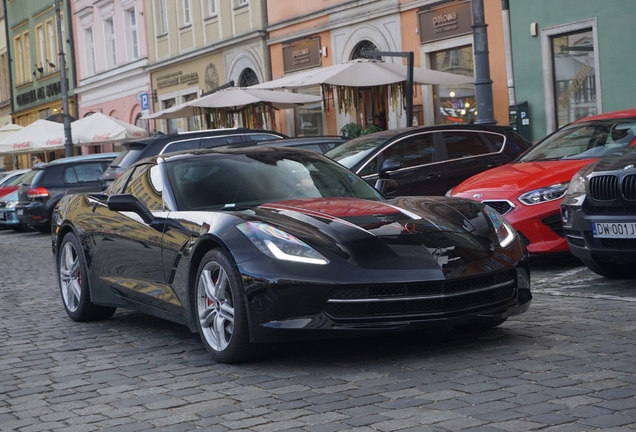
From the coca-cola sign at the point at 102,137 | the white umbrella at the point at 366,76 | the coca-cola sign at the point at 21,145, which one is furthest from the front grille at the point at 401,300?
the coca-cola sign at the point at 21,145

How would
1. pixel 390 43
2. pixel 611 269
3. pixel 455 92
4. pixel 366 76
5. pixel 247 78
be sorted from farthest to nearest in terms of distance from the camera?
pixel 247 78 → pixel 390 43 → pixel 455 92 → pixel 366 76 → pixel 611 269

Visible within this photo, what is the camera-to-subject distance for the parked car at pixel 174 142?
56.0 feet

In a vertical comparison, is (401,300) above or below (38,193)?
below

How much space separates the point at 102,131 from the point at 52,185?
7.16 meters

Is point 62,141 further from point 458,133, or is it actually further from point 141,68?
point 458,133

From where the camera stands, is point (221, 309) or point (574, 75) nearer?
point (221, 309)

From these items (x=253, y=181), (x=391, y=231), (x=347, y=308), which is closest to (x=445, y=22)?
(x=253, y=181)

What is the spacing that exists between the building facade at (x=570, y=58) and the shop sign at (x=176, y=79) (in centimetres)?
1651

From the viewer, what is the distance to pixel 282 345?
265 inches

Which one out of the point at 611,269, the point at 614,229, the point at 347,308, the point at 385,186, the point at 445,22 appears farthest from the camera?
the point at 445,22

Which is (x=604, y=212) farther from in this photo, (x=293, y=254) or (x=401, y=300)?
(x=293, y=254)

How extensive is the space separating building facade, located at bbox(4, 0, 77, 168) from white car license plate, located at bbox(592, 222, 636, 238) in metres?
38.3

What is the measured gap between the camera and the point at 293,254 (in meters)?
5.90

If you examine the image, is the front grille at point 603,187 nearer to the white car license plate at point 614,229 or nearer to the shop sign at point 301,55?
the white car license plate at point 614,229
